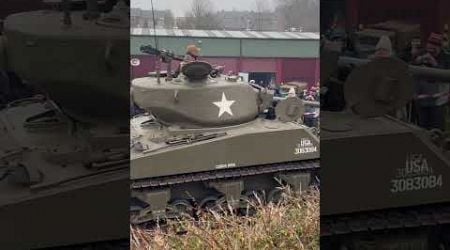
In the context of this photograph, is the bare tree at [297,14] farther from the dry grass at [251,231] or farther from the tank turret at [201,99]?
the dry grass at [251,231]

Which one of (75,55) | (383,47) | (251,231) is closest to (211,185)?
(251,231)

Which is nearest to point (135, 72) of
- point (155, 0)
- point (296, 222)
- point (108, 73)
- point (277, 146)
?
point (108, 73)

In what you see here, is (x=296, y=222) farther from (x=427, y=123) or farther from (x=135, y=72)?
(x=135, y=72)

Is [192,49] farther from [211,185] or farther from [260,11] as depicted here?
[211,185]

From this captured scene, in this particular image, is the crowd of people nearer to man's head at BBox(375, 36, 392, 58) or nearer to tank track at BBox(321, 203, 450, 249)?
man's head at BBox(375, 36, 392, 58)

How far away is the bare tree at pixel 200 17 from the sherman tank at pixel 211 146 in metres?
0.16

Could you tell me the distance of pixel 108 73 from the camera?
2221 millimetres

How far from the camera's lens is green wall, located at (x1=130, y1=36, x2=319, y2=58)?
2389 mm

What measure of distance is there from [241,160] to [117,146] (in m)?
0.62

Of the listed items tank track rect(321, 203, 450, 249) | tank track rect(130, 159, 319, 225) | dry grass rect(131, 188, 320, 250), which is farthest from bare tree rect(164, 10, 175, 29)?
tank track rect(321, 203, 450, 249)

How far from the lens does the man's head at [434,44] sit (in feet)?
8.43

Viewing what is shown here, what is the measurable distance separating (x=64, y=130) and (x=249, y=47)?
0.75 meters

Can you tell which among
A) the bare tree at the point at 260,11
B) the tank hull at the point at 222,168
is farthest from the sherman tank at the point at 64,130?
the bare tree at the point at 260,11

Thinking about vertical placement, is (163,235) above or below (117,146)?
below
